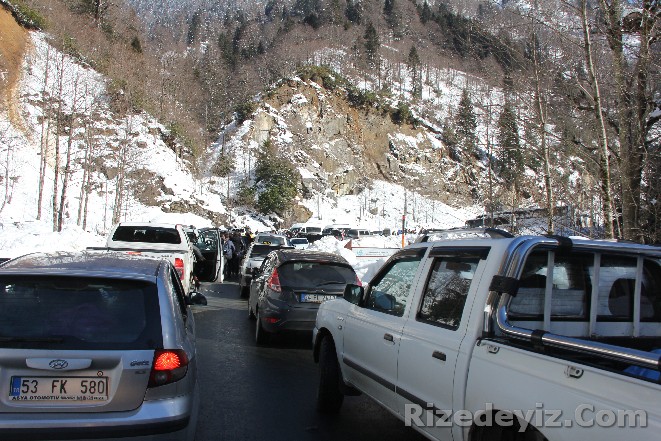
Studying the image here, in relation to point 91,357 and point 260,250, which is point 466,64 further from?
point 91,357

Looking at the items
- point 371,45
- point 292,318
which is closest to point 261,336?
point 292,318

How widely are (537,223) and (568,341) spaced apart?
1252 centimetres

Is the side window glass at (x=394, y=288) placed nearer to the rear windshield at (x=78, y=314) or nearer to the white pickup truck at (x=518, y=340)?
the white pickup truck at (x=518, y=340)

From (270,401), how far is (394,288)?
7.00 feet

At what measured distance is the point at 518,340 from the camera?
3.22 metres

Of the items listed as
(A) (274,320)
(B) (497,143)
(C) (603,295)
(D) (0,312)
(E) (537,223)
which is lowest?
(A) (274,320)

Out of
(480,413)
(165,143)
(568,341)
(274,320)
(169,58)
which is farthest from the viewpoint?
(169,58)

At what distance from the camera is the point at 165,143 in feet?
190

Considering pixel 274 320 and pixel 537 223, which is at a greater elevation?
pixel 537 223

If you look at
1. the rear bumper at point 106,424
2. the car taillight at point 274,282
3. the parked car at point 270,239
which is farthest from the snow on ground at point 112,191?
the rear bumper at point 106,424

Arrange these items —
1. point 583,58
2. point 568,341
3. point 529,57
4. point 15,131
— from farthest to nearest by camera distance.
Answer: point 15,131 → point 529,57 → point 583,58 → point 568,341

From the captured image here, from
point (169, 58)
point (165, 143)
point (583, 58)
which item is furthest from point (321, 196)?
point (583, 58)

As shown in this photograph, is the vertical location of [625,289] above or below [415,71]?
below

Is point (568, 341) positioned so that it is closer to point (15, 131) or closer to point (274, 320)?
point (274, 320)
